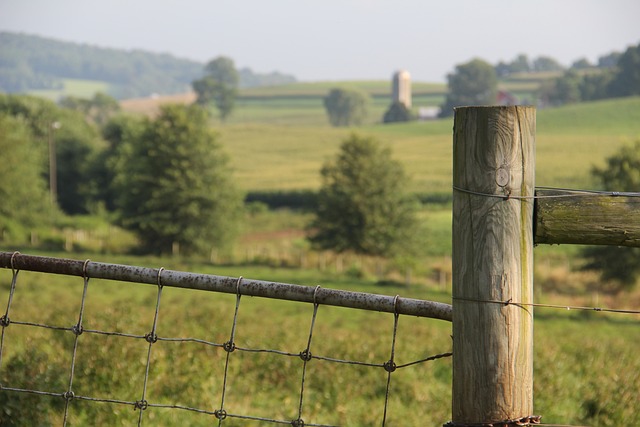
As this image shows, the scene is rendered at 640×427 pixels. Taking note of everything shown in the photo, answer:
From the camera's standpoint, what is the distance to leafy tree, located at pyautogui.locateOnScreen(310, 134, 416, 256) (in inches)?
2089

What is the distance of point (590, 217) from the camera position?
2855mm

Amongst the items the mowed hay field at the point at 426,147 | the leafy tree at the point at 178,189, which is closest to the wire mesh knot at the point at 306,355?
the leafy tree at the point at 178,189

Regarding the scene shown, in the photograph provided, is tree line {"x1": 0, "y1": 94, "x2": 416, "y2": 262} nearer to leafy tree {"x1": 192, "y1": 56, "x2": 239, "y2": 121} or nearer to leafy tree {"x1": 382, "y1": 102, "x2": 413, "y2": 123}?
leafy tree {"x1": 382, "y1": 102, "x2": 413, "y2": 123}

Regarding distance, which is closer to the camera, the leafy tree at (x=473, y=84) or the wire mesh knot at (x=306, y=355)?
the wire mesh knot at (x=306, y=355)

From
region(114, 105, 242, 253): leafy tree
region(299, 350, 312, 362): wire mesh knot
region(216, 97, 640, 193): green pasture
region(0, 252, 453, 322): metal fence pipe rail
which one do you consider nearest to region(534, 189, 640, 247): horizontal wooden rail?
region(0, 252, 453, 322): metal fence pipe rail

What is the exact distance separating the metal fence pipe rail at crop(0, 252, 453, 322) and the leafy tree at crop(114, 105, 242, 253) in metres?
51.4

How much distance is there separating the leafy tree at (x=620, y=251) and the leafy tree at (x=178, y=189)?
78.0 ft

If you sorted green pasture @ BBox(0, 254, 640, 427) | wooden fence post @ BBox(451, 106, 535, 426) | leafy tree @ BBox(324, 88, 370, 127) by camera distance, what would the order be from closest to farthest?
wooden fence post @ BBox(451, 106, 535, 426) < green pasture @ BBox(0, 254, 640, 427) < leafy tree @ BBox(324, 88, 370, 127)

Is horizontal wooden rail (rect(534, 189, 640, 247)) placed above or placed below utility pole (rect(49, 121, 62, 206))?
above

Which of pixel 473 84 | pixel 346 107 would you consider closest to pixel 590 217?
pixel 346 107

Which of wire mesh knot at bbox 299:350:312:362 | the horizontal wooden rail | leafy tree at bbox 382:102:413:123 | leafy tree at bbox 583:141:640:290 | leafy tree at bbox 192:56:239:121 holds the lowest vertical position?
leafy tree at bbox 583:141:640:290

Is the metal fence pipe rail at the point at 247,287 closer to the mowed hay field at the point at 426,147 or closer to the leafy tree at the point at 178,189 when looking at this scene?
the leafy tree at the point at 178,189

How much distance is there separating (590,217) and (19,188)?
64.3 metres

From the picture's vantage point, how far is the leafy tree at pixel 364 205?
53.1 m
